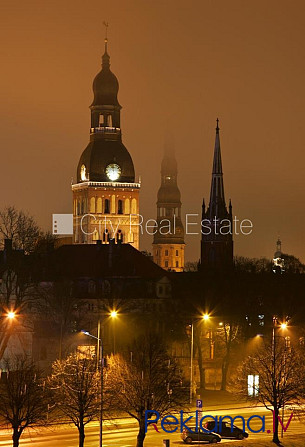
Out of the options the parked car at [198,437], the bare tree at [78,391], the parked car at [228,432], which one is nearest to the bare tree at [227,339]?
the bare tree at [78,391]

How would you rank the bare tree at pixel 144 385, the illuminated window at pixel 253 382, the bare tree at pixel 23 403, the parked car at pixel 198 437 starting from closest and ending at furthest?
the bare tree at pixel 23 403, the parked car at pixel 198 437, the bare tree at pixel 144 385, the illuminated window at pixel 253 382

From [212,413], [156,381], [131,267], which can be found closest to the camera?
[156,381]

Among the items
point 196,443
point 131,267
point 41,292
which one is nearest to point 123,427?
point 196,443

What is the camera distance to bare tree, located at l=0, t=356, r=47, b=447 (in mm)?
95875

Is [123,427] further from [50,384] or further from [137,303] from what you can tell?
[137,303]

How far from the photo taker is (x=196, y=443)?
99000 millimetres

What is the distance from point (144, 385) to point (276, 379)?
10.1 meters

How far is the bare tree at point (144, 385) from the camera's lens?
101688mm

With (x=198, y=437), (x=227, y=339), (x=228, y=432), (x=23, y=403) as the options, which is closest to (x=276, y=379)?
(x=228, y=432)

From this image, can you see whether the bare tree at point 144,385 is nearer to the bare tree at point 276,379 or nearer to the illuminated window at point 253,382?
the bare tree at point 276,379

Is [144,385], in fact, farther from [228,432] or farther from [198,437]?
[228,432]

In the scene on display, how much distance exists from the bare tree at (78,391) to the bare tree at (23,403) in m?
1.40

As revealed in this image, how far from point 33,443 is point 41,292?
53.3 m

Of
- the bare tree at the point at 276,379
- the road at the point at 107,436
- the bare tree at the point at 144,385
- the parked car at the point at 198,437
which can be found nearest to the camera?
the road at the point at 107,436
